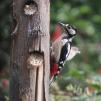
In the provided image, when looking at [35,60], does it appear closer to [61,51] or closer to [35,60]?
[35,60]

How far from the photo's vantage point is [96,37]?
10.2 m

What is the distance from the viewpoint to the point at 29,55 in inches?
189

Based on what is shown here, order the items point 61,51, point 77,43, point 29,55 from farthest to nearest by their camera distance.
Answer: point 77,43 < point 61,51 < point 29,55

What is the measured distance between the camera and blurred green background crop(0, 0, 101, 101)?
6586 millimetres

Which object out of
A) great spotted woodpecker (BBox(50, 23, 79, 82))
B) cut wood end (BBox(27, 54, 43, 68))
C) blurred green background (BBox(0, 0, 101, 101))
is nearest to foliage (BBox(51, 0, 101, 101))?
blurred green background (BBox(0, 0, 101, 101))

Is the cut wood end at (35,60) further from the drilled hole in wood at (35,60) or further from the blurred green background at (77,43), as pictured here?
the blurred green background at (77,43)

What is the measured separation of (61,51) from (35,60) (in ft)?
1.75

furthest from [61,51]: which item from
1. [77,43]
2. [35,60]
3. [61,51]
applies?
[77,43]

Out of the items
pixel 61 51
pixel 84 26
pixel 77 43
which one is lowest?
pixel 77 43

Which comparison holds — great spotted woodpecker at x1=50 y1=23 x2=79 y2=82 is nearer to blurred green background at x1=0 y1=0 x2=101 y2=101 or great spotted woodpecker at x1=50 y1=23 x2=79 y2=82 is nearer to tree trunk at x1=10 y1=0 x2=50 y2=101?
tree trunk at x1=10 y1=0 x2=50 y2=101

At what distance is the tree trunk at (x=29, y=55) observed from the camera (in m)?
4.77

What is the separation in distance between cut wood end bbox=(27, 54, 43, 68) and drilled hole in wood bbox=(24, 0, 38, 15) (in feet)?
1.17

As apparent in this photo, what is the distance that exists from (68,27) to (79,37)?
4523 millimetres

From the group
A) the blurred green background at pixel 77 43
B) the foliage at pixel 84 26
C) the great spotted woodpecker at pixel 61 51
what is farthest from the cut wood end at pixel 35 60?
the foliage at pixel 84 26
